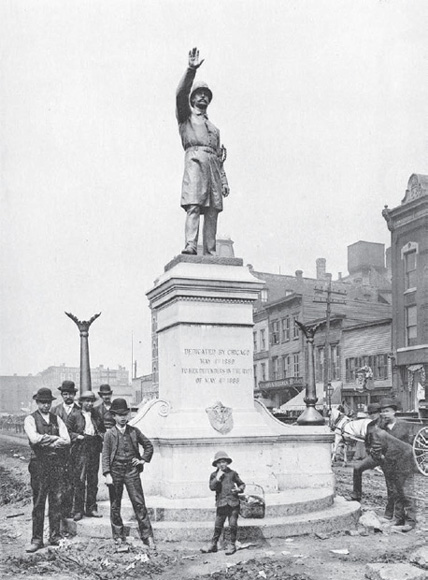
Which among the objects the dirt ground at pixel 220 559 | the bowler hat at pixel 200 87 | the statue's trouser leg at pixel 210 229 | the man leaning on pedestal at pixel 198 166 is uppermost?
the bowler hat at pixel 200 87

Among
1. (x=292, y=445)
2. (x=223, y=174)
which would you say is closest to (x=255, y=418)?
(x=292, y=445)

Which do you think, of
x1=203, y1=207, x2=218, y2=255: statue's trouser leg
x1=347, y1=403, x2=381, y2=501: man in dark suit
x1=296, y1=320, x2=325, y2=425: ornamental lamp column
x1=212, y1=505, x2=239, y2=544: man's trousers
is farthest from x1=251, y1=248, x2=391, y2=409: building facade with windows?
x1=212, y1=505, x2=239, y2=544: man's trousers

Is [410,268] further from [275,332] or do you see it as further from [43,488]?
[43,488]

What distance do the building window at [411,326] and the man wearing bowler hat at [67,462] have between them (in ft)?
91.9

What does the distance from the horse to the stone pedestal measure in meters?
5.60

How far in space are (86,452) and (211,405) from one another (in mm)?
1706

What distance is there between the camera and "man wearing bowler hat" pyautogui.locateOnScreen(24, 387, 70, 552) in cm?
746

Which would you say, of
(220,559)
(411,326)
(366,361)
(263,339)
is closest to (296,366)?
(263,339)

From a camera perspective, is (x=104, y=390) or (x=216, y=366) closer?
(x=216, y=366)

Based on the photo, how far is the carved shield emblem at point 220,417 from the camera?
9.02 m

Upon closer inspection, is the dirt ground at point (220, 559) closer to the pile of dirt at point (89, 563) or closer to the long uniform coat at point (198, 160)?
the pile of dirt at point (89, 563)

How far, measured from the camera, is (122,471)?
749 cm

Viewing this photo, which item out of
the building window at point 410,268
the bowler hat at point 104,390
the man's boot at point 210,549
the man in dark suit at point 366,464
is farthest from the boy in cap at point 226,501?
the building window at point 410,268

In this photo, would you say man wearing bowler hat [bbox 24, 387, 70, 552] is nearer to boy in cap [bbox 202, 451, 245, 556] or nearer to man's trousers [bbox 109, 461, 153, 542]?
man's trousers [bbox 109, 461, 153, 542]
